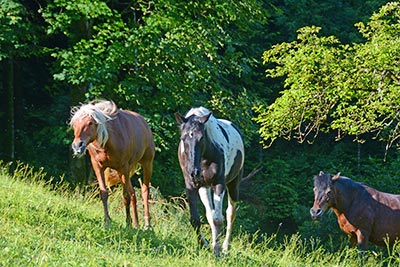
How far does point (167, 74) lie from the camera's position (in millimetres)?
15719

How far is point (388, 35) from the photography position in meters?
13.3

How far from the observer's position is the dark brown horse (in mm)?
12164

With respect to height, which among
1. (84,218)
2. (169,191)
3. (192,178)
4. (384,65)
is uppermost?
(384,65)

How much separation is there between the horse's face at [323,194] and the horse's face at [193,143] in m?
4.37

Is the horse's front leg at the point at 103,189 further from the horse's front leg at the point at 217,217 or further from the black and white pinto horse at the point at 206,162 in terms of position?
the horse's front leg at the point at 217,217

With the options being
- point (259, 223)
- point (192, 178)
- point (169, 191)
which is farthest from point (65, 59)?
point (259, 223)

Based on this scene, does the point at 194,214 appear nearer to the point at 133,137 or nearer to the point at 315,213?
the point at 133,137

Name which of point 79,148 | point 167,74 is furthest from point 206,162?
point 167,74

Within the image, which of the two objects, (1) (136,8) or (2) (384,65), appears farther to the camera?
(1) (136,8)

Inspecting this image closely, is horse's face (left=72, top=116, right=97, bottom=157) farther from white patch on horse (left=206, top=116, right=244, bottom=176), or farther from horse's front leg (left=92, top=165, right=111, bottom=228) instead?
white patch on horse (left=206, top=116, right=244, bottom=176)

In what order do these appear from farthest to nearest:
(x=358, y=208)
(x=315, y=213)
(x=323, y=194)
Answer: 1. (x=358, y=208)
2. (x=323, y=194)
3. (x=315, y=213)

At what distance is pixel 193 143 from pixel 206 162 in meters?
0.61

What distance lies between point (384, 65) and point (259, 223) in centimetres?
1054

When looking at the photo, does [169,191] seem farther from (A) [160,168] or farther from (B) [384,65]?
(B) [384,65]
